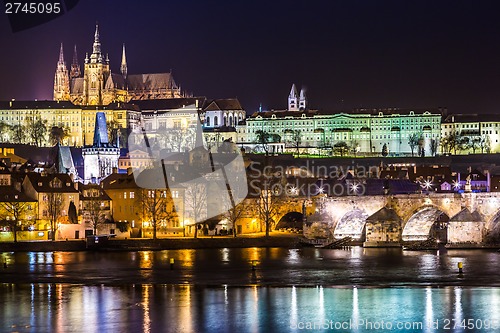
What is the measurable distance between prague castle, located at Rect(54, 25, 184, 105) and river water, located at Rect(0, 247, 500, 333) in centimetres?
10785

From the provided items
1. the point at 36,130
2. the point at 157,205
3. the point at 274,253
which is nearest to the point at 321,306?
the point at 274,253

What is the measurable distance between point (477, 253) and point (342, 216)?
886cm

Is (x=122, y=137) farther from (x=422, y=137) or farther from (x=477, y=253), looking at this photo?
(x=477, y=253)

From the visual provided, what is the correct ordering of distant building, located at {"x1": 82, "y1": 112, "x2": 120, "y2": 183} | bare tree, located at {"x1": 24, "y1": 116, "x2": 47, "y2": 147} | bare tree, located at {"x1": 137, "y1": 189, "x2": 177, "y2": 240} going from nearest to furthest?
bare tree, located at {"x1": 137, "y1": 189, "x2": 177, "y2": 240} < distant building, located at {"x1": 82, "y1": 112, "x2": 120, "y2": 183} < bare tree, located at {"x1": 24, "y1": 116, "x2": 47, "y2": 147}

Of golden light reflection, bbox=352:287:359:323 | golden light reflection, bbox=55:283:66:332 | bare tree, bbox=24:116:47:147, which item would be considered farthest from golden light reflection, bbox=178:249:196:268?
bare tree, bbox=24:116:47:147

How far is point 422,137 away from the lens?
12938cm

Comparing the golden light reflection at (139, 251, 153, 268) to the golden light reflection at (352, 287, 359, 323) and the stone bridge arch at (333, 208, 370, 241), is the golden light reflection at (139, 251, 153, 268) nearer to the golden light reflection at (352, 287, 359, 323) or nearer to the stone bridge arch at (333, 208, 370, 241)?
the stone bridge arch at (333, 208, 370, 241)

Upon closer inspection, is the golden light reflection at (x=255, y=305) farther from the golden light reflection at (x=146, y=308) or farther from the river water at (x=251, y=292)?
the golden light reflection at (x=146, y=308)

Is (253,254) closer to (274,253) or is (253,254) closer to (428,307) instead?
(274,253)

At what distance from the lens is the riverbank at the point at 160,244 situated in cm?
4444

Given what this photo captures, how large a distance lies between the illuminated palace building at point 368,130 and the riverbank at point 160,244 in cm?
7692

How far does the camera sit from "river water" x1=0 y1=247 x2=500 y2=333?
24.6m

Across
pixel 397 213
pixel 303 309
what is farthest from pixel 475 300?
pixel 397 213

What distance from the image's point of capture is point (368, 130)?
135250 mm
